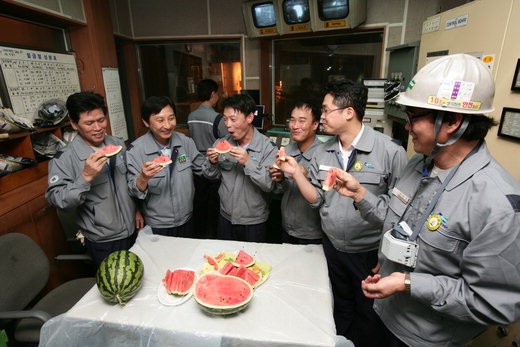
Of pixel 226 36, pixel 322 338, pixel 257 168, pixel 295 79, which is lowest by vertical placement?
pixel 322 338

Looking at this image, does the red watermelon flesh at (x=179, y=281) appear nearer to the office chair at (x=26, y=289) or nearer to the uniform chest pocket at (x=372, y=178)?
the office chair at (x=26, y=289)

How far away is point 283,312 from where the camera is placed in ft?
4.81

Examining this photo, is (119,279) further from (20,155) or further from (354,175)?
(20,155)

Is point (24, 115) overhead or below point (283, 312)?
overhead

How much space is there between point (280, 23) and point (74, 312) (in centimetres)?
392

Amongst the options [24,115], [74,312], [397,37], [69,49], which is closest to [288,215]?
[74,312]

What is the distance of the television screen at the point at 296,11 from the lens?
12.2 feet

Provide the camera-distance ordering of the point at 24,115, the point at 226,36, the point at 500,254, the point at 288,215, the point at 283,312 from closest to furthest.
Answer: the point at 500,254 → the point at 283,312 → the point at 288,215 → the point at 24,115 → the point at 226,36

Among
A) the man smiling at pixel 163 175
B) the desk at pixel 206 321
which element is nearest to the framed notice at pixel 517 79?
the desk at pixel 206 321

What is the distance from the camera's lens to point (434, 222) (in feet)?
4.24

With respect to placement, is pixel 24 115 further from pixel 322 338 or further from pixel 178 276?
pixel 322 338

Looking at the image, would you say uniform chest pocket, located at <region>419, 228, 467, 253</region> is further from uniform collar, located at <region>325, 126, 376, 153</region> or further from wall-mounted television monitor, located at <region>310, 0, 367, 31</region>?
wall-mounted television monitor, located at <region>310, 0, 367, 31</region>

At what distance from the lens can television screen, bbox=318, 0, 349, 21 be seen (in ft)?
11.7

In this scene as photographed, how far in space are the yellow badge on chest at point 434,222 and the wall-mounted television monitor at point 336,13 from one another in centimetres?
317
